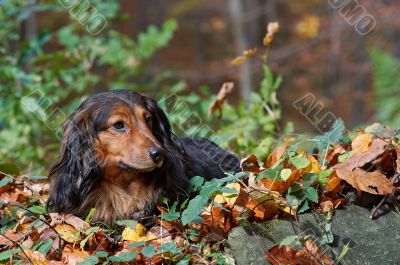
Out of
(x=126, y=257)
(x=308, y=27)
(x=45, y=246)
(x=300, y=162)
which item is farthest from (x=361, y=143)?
(x=308, y=27)

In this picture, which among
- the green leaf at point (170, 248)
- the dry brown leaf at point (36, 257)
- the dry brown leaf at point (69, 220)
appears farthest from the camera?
the dry brown leaf at point (69, 220)

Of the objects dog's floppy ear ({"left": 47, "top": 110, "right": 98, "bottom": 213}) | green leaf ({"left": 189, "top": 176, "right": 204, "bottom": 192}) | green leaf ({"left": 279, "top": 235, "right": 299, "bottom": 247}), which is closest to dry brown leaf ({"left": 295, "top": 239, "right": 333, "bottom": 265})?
green leaf ({"left": 279, "top": 235, "right": 299, "bottom": 247})

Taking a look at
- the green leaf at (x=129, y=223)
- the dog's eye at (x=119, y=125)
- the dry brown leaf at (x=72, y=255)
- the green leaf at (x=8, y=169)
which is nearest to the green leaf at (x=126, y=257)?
the dry brown leaf at (x=72, y=255)

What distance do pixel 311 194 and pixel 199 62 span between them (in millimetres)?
16598

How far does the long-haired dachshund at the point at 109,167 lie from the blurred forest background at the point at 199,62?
3.25ft

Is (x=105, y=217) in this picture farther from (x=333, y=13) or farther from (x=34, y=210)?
(x=333, y=13)

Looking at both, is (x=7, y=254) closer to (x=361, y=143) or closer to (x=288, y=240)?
(x=288, y=240)

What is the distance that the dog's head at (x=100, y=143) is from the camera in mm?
3891

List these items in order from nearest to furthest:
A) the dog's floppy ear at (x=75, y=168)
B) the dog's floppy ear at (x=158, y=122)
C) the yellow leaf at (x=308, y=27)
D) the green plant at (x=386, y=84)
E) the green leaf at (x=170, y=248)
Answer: the green leaf at (x=170, y=248), the dog's floppy ear at (x=75, y=168), the dog's floppy ear at (x=158, y=122), the green plant at (x=386, y=84), the yellow leaf at (x=308, y=27)

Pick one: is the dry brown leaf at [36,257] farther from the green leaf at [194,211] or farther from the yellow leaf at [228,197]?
the yellow leaf at [228,197]

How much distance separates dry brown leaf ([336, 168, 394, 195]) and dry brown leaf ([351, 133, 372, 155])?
392 mm

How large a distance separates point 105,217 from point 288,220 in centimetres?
118

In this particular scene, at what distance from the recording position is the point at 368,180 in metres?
3.63

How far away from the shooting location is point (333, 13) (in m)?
15.1
